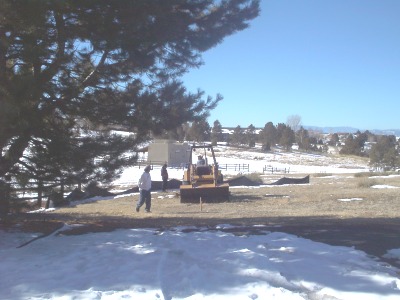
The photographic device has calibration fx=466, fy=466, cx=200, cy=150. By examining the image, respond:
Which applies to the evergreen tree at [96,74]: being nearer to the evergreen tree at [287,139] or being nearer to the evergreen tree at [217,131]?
the evergreen tree at [287,139]

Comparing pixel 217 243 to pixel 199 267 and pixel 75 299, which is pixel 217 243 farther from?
pixel 75 299

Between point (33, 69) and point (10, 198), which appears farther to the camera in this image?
point (10, 198)

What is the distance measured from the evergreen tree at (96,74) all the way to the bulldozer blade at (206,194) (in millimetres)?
8576

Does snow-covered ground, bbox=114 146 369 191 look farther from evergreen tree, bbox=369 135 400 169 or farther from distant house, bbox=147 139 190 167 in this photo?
distant house, bbox=147 139 190 167

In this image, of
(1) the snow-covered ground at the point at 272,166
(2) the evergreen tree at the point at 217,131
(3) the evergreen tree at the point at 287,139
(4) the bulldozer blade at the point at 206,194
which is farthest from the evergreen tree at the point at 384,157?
(2) the evergreen tree at the point at 217,131

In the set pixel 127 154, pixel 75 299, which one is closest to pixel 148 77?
pixel 127 154

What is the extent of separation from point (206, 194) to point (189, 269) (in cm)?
1290

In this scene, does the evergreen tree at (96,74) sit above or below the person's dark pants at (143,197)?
above

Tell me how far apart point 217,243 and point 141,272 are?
203 centimetres

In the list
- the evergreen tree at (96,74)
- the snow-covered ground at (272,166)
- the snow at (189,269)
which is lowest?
the snow-covered ground at (272,166)

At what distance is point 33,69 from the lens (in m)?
8.48

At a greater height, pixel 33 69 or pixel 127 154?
pixel 33 69

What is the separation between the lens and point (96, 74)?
9.22 meters

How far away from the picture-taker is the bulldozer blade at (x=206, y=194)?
731 inches
